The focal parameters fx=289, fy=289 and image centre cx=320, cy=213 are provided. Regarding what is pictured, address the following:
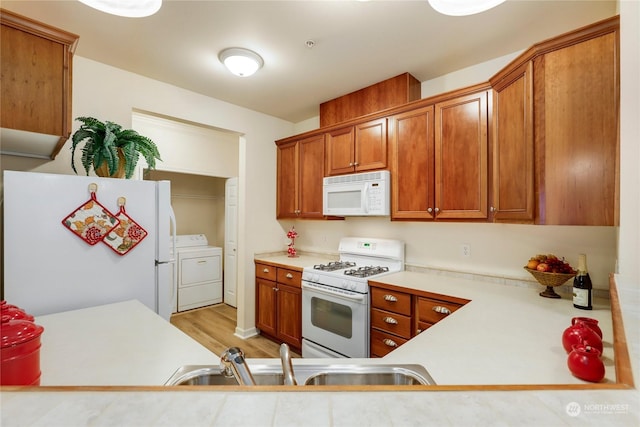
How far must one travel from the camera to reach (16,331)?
2.23ft

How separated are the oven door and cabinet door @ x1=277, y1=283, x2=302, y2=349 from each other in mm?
145

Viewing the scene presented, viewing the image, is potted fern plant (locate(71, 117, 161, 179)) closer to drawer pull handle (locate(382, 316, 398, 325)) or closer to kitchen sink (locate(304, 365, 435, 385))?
kitchen sink (locate(304, 365, 435, 385))

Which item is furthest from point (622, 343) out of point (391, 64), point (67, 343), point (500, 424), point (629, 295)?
point (391, 64)

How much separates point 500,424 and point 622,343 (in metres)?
0.52

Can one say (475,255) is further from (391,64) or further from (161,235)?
(161,235)

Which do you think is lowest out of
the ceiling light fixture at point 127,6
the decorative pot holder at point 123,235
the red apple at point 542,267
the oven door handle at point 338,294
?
the oven door handle at point 338,294

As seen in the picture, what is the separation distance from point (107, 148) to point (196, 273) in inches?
111

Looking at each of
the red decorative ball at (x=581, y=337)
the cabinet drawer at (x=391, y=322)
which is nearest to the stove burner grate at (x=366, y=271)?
the cabinet drawer at (x=391, y=322)

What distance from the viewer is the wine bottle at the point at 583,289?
1579mm

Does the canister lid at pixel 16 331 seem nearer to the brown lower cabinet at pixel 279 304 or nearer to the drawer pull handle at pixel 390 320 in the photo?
the drawer pull handle at pixel 390 320

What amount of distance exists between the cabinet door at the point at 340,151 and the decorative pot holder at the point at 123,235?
1832 mm

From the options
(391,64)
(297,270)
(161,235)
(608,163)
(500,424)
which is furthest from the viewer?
(297,270)

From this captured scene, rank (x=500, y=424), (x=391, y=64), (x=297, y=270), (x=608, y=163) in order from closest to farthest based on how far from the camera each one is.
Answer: (x=500, y=424) → (x=608, y=163) → (x=391, y=64) → (x=297, y=270)

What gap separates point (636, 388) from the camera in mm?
463
